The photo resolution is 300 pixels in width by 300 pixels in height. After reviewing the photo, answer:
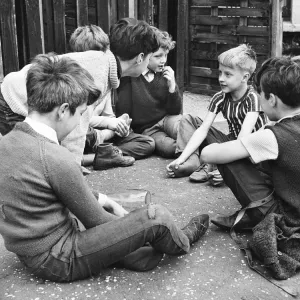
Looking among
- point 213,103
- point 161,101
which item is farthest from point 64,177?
point 161,101

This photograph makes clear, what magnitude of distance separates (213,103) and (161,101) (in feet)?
2.84

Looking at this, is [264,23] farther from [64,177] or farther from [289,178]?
[64,177]

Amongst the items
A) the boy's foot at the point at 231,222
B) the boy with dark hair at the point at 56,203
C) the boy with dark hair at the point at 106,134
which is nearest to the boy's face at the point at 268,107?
the boy's foot at the point at 231,222

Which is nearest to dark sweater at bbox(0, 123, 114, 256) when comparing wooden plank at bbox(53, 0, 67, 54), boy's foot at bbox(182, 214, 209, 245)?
boy's foot at bbox(182, 214, 209, 245)

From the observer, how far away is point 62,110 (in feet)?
8.34

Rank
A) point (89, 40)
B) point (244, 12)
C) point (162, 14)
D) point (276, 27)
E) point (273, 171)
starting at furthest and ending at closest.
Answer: point (244, 12)
point (276, 27)
point (162, 14)
point (89, 40)
point (273, 171)

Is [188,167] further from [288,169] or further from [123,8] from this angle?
[123,8]

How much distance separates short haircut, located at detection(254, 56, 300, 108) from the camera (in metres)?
2.94

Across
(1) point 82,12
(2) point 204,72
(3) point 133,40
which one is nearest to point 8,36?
(1) point 82,12

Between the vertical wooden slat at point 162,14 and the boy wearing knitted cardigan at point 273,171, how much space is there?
114 inches

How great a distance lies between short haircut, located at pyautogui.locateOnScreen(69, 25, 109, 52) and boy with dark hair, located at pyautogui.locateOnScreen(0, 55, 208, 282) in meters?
1.78

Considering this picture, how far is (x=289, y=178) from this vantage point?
9.70 feet

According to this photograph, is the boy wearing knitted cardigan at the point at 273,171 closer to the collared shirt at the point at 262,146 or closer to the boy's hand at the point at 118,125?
the collared shirt at the point at 262,146

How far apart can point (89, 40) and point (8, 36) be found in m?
0.78
